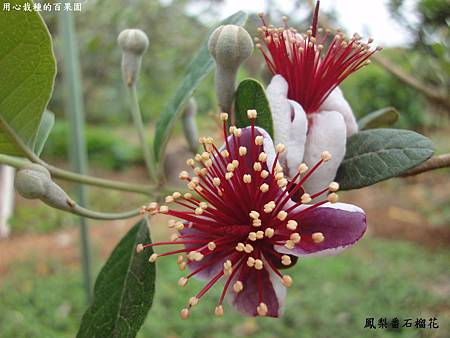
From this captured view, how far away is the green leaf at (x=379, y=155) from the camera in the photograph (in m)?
0.57

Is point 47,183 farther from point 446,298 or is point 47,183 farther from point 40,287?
point 40,287

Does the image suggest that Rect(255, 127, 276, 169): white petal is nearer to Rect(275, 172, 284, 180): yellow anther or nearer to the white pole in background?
Rect(275, 172, 284, 180): yellow anther

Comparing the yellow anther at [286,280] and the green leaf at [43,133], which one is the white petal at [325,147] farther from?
the green leaf at [43,133]

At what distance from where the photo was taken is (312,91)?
2.14 ft

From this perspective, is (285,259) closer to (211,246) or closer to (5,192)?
(211,246)

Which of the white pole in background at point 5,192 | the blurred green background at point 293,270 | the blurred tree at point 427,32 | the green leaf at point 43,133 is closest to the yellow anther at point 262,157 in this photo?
the green leaf at point 43,133

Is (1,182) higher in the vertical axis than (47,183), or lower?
higher

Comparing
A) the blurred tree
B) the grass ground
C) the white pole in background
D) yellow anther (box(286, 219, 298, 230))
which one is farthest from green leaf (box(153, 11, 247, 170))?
the white pole in background

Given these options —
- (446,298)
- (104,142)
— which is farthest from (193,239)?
(104,142)

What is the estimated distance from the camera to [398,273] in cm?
298

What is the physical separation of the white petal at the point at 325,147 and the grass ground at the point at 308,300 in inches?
59.0

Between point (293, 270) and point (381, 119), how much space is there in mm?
2449

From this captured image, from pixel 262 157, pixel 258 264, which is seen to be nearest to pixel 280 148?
pixel 262 157

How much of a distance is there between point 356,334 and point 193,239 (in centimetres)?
188
